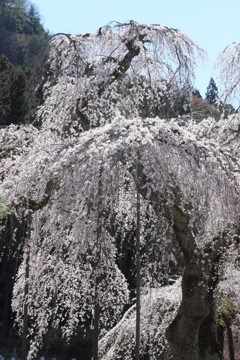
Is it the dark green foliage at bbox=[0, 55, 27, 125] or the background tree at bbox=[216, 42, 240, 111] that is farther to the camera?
the dark green foliage at bbox=[0, 55, 27, 125]

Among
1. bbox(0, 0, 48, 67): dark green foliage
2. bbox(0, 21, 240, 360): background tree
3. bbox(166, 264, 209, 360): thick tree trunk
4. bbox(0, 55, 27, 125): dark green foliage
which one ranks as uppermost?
bbox(0, 0, 48, 67): dark green foliage

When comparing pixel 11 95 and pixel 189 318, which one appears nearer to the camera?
pixel 189 318

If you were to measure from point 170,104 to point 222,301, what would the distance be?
316cm

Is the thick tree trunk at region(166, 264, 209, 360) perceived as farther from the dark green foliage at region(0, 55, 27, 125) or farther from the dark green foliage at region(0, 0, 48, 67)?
the dark green foliage at region(0, 0, 48, 67)

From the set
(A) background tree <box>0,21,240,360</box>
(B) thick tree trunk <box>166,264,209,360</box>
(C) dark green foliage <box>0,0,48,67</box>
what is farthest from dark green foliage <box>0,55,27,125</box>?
(C) dark green foliage <box>0,0,48,67</box>

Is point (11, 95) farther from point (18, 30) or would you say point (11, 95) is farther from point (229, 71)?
point (18, 30)

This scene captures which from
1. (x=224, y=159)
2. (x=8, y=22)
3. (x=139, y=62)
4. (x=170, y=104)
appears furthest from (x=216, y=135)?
(x=8, y=22)

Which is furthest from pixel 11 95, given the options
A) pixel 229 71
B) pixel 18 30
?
pixel 18 30

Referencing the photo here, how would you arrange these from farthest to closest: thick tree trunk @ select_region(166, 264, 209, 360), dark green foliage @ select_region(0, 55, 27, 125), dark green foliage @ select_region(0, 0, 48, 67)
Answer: dark green foliage @ select_region(0, 0, 48, 67) < dark green foliage @ select_region(0, 55, 27, 125) < thick tree trunk @ select_region(166, 264, 209, 360)

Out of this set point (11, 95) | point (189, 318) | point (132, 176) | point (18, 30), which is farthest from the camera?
point (18, 30)

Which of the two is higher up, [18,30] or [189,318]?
[18,30]

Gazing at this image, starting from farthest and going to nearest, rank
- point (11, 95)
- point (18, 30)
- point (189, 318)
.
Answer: point (18, 30) → point (11, 95) → point (189, 318)

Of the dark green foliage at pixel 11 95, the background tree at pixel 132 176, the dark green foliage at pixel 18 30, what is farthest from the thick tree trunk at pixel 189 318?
the dark green foliage at pixel 18 30

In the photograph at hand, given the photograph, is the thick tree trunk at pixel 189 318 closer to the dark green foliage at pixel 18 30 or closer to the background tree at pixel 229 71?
the background tree at pixel 229 71
